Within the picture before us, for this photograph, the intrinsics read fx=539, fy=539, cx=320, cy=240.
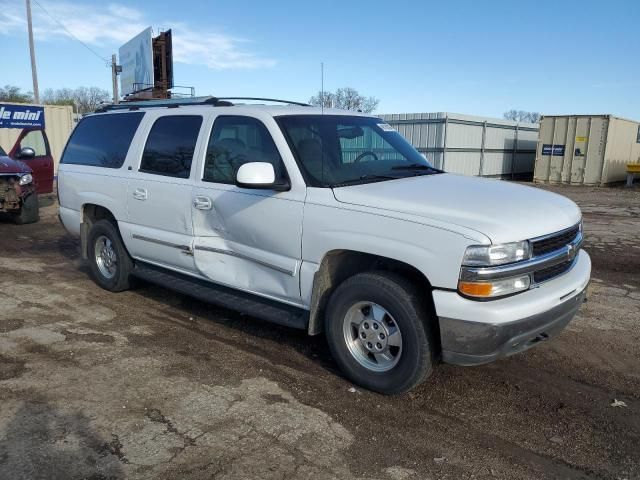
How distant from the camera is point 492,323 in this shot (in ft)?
10.3

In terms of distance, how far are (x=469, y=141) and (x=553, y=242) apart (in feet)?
71.7

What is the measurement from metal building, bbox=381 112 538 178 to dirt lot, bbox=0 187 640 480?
16.8 meters

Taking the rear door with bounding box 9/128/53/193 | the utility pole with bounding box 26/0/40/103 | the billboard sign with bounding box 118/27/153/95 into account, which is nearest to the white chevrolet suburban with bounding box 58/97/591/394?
the rear door with bounding box 9/128/53/193

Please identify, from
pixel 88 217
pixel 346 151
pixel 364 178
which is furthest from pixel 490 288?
pixel 88 217

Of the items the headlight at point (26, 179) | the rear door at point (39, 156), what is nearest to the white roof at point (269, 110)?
the headlight at point (26, 179)

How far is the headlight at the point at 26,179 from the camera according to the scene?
10.5 meters

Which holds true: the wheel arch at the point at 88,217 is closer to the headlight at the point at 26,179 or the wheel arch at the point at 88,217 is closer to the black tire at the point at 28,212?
the black tire at the point at 28,212

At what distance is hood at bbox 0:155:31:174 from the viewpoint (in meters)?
10.2

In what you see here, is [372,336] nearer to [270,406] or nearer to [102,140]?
[270,406]

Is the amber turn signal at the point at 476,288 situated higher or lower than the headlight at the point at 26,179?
higher

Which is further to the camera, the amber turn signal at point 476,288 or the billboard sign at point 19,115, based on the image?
the billboard sign at point 19,115

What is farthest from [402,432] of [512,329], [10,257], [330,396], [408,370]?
[10,257]

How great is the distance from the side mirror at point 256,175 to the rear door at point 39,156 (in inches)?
413

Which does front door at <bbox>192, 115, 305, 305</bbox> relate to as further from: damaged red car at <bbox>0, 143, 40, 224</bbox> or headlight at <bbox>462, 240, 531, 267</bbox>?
damaged red car at <bbox>0, 143, 40, 224</bbox>
